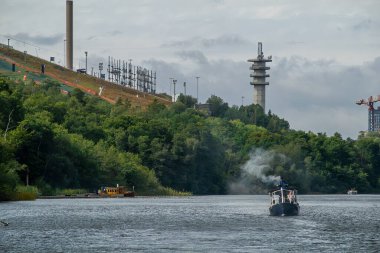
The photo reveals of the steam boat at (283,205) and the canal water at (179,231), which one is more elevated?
the steam boat at (283,205)

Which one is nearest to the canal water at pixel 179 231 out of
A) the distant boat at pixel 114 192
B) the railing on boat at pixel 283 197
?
the railing on boat at pixel 283 197

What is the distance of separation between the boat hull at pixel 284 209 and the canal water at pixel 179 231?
60.8 inches

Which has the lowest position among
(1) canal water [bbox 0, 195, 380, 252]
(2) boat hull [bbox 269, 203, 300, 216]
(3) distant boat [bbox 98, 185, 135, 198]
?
(1) canal water [bbox 0, 195, 380, 252]

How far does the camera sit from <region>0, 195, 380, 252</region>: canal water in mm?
79312

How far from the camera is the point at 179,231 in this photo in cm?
9512

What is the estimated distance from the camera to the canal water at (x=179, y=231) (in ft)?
260

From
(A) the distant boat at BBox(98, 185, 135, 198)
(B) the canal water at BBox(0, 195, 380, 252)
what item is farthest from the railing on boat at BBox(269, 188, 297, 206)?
(A) the distant boat at BBox(98, 185, 135, 198)

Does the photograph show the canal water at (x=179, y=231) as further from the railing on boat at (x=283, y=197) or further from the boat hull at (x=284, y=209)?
the railing on boat at (x=283, y=197)

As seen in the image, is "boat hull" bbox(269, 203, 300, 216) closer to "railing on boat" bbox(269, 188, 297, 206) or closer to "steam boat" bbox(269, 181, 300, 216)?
"steam boat" bbox(269, 181, 300, 216)

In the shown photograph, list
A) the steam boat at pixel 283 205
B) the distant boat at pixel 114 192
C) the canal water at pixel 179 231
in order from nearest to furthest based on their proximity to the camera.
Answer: the canal water at pixel 179 231 < the steam boat at pixel 283 205 < the distant boat at pixel 114 192

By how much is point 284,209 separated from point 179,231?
2939cm

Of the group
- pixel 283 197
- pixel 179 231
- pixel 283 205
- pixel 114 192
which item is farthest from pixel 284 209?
pixel 114 192

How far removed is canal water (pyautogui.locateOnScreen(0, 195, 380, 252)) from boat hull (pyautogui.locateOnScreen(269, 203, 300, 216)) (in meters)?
1.54

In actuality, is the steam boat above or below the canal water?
above
